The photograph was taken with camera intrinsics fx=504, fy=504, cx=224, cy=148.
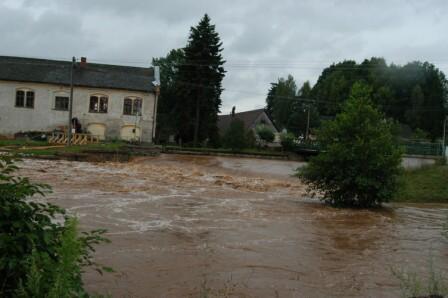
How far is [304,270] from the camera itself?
8641 mm

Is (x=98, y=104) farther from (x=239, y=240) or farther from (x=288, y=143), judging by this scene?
(x=239, y=240)

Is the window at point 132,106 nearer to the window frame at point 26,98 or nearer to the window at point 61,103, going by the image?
the window at point 61,103

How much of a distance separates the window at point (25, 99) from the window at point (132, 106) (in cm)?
891

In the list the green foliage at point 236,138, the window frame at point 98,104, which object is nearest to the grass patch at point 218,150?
the green foliage at point 236,138

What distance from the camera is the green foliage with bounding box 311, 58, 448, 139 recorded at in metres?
91.8

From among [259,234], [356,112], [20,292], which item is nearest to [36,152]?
[356,112]

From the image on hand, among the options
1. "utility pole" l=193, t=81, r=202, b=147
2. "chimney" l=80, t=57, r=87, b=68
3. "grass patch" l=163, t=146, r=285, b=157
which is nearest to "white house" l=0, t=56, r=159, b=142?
"chimney" l=80, t=57, r=87, b=68

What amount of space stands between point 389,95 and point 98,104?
5819 cm

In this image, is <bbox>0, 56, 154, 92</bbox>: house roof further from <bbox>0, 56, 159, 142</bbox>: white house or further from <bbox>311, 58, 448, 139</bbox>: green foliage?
<bbox>311, 58, 448, 139</bbox>: green foliage

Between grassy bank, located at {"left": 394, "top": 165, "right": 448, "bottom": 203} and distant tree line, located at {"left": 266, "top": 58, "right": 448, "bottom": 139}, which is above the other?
distant tree line, located at {"left": 266, "top": 58, "right": 448, "bottom": 139}

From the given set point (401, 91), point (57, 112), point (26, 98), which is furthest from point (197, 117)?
point (401, 91)

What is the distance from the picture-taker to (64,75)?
50094 mm

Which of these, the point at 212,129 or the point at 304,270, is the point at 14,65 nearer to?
the point at 212,129

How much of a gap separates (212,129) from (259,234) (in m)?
43.7
